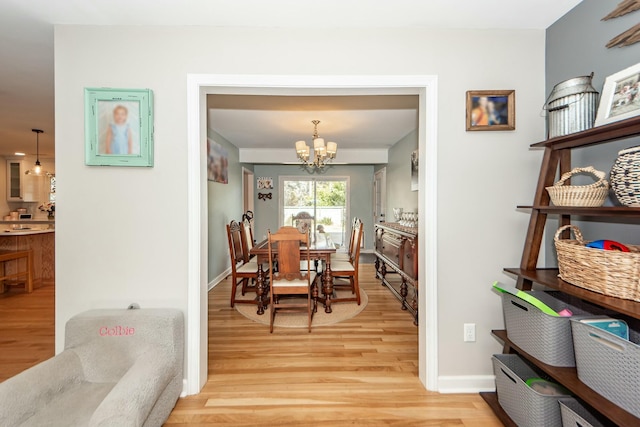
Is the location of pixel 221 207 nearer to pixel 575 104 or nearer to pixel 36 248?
pixel 36 248

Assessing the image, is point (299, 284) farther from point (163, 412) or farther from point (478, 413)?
point (478, 413)

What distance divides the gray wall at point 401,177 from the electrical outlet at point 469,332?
95.5 inches

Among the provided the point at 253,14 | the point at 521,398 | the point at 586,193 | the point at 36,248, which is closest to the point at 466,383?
the point at 521,398

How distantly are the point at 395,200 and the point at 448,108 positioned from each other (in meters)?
3.62

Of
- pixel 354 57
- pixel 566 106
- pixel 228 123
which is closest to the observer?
pixel 566 106

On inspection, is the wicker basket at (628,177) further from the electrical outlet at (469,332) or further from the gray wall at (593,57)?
the electrical outlet at (469,332)

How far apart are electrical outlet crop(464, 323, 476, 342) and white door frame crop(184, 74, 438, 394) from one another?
0.69 feet

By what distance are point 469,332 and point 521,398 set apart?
0.48 metres

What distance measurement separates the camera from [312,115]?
12.6 feet

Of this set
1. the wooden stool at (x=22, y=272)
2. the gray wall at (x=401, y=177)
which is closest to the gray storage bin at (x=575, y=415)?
the gray wall at (x=401, y=177)

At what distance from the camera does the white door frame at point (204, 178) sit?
6.23 feet

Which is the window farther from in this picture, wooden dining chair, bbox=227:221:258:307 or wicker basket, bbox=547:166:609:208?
wicker basket, bbox=547:166:609:208

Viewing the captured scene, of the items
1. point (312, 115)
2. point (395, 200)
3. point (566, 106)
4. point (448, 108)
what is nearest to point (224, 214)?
point (312, 115)

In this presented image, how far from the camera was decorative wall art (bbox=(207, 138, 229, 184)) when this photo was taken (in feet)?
13.9
